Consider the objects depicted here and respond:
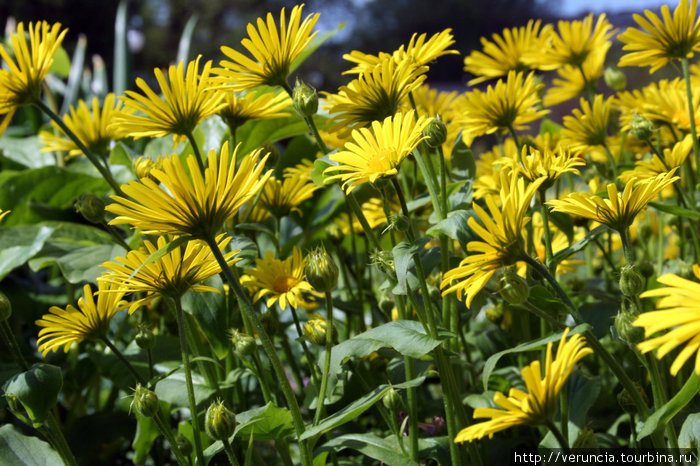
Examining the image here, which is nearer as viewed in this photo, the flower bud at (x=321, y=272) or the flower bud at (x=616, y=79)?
the flower bud at (x=321, y=272)

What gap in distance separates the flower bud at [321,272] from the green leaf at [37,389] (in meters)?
0.28

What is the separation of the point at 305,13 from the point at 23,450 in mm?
15637

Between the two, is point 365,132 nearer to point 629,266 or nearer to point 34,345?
point 629,266

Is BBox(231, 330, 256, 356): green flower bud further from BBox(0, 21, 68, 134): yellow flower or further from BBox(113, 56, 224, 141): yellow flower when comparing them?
BBox(0, 21, 68, 134): yellow flower

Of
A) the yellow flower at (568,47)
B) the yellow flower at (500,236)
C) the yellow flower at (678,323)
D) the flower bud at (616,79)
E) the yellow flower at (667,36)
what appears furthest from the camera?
the flower bud at (616,79)

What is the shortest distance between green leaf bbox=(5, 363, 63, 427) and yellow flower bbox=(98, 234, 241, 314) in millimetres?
136

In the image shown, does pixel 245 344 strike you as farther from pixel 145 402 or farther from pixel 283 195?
pixel 283 195

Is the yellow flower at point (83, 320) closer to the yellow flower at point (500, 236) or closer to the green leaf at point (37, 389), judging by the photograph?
the green leaf at point (37, 389)

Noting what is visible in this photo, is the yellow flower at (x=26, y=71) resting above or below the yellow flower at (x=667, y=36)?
above

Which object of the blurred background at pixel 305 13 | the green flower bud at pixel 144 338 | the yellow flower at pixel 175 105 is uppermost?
the blurred background at pixel 305 13

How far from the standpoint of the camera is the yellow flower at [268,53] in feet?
2.32

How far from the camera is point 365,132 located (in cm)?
64

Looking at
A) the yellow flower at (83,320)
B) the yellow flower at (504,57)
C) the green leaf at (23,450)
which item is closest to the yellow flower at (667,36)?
the yellow flower at (504,57)

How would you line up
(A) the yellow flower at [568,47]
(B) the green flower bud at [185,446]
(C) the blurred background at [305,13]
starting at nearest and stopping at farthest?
(B) the green flower bud at [185,446] < (A) the yellow flower at [568,47] < (C) the blurred background at [305,13]
